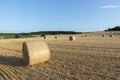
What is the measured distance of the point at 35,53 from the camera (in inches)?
496

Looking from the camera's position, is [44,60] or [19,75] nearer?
[19,75]

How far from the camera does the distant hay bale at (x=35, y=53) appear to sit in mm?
12422

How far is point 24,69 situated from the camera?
11680 mm

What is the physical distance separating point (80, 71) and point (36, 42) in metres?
4.21

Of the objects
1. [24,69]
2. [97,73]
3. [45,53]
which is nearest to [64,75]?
[97,73]

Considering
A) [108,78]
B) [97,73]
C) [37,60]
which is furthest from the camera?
[37,60]

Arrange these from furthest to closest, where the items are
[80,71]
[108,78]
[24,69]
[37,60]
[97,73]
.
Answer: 1. [37,60]
2. [24,69]
3. [80,71]
4. [97,73]
5. [108,78]

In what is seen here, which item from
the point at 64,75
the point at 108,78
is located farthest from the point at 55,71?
the point at 108,78

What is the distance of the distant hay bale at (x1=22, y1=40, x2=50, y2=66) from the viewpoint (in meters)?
12.4

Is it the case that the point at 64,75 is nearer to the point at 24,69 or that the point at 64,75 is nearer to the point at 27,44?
the point at 24,69

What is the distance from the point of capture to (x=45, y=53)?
13.2 metres

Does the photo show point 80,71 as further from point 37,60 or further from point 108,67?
point 37,60

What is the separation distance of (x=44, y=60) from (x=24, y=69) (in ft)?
5.34

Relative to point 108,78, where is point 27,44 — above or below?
above
